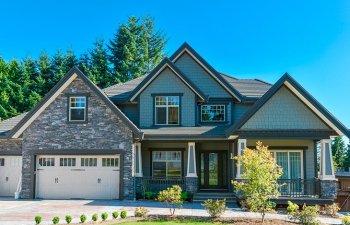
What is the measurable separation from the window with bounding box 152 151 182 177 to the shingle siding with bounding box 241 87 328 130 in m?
4.87

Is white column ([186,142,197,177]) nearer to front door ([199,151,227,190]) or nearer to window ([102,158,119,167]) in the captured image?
front door ([199,151,227,190])

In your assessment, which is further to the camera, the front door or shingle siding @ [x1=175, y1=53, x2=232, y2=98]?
shingle siding @ [x1=175, y1=53, x2=232, y2=98]

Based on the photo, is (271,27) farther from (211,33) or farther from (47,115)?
(47,115)

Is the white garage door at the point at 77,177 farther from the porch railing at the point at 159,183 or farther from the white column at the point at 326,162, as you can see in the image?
the white column at the point at 326,162

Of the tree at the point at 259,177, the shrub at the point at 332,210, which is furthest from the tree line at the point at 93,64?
the tree at the point at 259,177

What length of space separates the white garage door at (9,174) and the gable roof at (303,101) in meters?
11.9

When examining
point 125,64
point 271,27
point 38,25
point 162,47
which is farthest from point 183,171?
point 162,47

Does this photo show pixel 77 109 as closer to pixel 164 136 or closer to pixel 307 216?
pixel 164 136

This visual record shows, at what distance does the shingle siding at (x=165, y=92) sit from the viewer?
21.6 m

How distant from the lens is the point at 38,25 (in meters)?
34.7

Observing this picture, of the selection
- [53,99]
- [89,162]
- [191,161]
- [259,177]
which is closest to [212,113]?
[191,161]

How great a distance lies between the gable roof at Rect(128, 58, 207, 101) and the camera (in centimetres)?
2120

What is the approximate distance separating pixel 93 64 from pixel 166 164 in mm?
25674

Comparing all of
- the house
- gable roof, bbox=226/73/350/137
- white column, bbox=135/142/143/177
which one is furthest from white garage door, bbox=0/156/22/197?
gable roof, bbox=226/73/350/137
